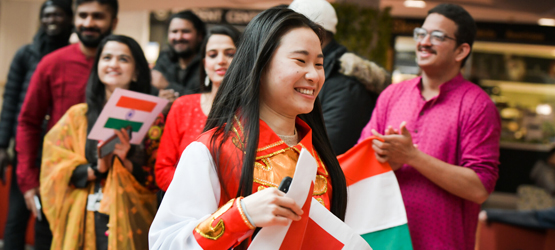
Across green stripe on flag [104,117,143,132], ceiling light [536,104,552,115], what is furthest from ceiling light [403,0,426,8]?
green stripe on flag [104,117,143,132]

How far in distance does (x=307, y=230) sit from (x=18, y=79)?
3006mm

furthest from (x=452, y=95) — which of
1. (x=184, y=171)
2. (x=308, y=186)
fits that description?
(x=184, y=171)

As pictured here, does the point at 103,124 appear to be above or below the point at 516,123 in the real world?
above

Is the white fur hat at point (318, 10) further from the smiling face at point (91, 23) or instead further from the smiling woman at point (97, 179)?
the smiling face at point (91, 23)

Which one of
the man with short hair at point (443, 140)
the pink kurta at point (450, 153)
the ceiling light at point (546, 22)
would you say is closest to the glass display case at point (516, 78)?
the ceiling light at point (546, 22)

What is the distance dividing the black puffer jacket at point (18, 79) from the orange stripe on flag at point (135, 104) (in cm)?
143

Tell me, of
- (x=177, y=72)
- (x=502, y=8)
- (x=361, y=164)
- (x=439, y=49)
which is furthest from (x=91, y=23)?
(x=502, y=8)

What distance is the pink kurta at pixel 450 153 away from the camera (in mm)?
2150

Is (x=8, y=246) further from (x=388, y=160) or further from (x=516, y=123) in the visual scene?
(x=516, y=123)

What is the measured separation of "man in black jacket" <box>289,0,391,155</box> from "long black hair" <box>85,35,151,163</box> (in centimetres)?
92

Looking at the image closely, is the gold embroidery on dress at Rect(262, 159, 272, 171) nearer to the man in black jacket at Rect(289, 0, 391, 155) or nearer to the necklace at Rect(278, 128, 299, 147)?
the necklace at Rect(278, 128, 299, 147)

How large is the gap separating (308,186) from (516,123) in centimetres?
939

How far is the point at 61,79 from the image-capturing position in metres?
3.05

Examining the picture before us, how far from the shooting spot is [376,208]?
2.04 m
